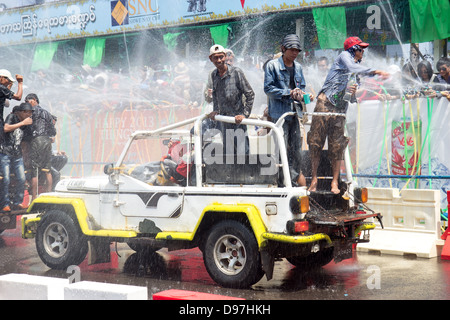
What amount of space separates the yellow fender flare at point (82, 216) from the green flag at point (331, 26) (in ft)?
25.3

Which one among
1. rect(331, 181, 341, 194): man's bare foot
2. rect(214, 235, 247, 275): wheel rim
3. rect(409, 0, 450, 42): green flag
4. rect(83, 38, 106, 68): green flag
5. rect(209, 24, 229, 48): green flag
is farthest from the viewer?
rect(83, 38, 106, 68): green flag

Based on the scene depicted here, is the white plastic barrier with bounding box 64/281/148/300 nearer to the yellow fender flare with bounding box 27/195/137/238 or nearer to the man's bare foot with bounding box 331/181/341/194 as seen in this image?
the yellow fender flare with bounding box 27/195/137/238

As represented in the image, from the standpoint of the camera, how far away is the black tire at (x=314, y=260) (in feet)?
24.9

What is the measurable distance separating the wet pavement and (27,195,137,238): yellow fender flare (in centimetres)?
52

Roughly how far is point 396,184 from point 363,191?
3894 millimetres

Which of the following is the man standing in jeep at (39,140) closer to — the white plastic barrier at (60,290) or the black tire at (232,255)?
the black tire at (232,255)

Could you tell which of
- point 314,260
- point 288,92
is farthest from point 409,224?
point 288,92

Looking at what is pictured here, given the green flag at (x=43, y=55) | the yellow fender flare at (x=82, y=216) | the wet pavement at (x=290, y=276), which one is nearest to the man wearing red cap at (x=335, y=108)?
the wet pavement at (x=290, y=276)

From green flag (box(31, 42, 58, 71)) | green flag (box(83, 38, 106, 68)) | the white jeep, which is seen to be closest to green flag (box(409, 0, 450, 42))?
the white jeep

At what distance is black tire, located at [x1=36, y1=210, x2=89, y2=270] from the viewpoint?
7.49 metres

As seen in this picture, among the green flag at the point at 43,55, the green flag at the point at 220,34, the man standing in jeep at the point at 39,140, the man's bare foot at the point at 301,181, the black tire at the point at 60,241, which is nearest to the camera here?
the man's bare foot at the point at 301,181
